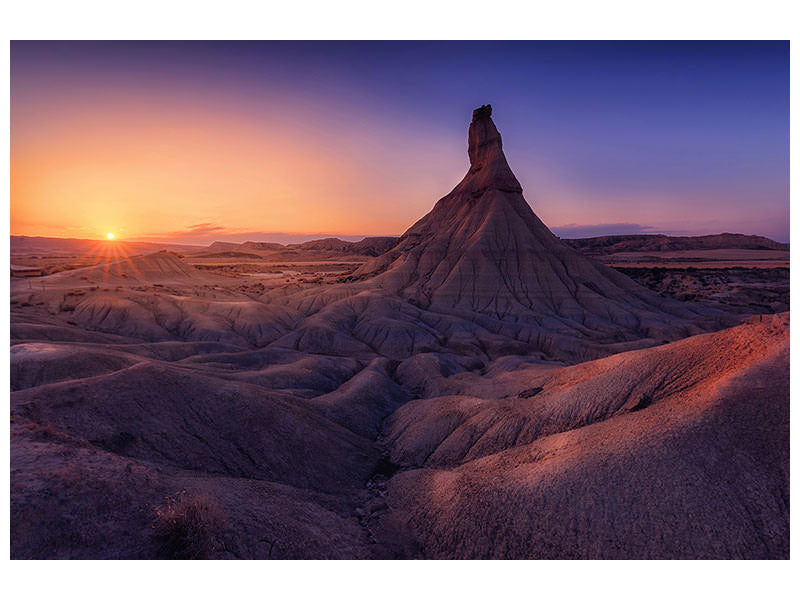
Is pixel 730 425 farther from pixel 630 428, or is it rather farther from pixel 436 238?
pixel 436 238

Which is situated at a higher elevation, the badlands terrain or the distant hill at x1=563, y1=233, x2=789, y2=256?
the distant hill at x1=563, y1=233, x2=789, y2=256

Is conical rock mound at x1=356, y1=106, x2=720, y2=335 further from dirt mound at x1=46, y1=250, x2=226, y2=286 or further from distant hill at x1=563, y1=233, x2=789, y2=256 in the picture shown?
distant hill at x1=563, y1=233, x2=789, y2=256

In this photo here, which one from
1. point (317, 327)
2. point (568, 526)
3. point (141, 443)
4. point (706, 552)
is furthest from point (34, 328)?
point (706, 552)

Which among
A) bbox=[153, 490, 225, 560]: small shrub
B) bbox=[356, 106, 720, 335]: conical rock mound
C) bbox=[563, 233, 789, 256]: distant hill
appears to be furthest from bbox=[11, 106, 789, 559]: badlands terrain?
bbox=[563, 233, 789, 256]: distant hill

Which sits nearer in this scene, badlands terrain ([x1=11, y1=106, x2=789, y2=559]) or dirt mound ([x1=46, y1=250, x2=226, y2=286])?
badlands terrain ([x1=11, y1=106, x2=789, y2=559])

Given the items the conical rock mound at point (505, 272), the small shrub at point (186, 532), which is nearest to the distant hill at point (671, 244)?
the conical rock mound at point (505, 272)

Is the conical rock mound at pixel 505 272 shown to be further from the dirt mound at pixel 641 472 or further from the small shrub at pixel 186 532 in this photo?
the small shrub at pixel 186 532
